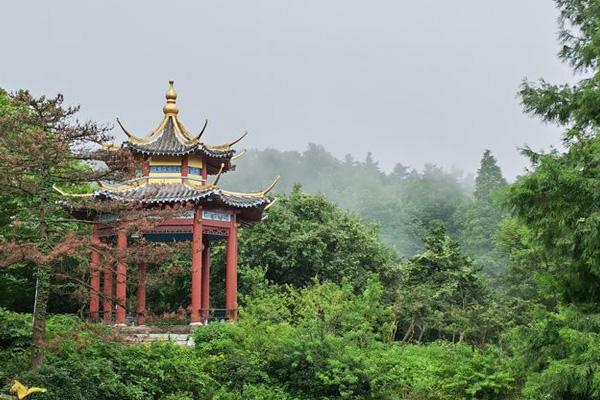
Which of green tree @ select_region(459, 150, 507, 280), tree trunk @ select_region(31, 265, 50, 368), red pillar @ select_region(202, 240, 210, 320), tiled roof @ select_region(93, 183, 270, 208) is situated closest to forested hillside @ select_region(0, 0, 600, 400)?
tree trunk @ select_region(31, 265, 50, 368)

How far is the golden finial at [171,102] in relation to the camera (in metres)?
20.5

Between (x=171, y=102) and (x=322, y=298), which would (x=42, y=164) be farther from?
(x=171, y=102)

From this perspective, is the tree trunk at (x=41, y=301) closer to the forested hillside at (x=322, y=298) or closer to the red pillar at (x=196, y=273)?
the forested hillside at (x=322, y=298)

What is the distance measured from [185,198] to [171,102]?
424 centimetres

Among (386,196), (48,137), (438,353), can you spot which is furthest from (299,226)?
(386,196)

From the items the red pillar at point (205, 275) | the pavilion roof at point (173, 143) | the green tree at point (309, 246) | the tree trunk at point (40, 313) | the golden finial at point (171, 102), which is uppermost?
the golden finial at point (171, 102)

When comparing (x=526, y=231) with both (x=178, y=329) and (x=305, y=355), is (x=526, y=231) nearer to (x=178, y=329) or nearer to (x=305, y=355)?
(x=305, y=355)

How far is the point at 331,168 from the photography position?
114250mm

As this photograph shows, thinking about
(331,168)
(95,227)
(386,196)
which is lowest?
(95,227)

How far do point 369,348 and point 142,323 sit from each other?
21.7 feet

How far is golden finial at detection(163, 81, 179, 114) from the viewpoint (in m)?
20.5

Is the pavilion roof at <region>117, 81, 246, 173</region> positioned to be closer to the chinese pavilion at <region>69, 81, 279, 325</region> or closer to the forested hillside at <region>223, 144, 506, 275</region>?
the chinese pavilion at <region>69, 81, 279, 325</region>

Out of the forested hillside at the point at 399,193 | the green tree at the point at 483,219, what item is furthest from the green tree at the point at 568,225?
the green tree at the point at 483,219

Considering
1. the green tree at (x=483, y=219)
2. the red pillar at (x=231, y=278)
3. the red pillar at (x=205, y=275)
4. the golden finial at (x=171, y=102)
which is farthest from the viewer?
the green tree at (x=483, y=219)
